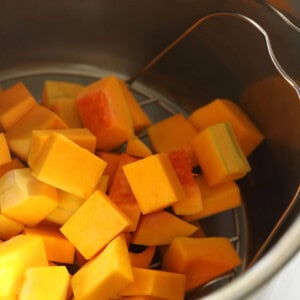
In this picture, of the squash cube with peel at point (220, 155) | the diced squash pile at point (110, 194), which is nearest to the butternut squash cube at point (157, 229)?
the diced squash pile at point (110, 194)

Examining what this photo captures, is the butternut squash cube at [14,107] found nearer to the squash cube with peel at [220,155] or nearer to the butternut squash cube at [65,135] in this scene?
the butternut squash cube at [65,135]

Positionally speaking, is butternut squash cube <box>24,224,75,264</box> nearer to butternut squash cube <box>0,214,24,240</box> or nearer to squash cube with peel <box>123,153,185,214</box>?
butternut squash cube <box>0,214,24,240</box>

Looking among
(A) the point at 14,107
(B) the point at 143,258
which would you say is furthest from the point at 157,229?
(A) the point at 14,107

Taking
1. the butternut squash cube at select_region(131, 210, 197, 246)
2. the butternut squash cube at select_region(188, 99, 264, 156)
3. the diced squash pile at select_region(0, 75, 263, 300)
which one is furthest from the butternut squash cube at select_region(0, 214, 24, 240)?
the butternut squash cube at select_region(188, 99, 264, 156)

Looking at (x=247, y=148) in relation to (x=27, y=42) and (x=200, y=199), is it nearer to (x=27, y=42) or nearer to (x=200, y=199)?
(x=200, y=199)

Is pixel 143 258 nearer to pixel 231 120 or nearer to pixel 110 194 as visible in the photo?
pixel 110 194

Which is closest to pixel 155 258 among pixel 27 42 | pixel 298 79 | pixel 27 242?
pixel 27 242
